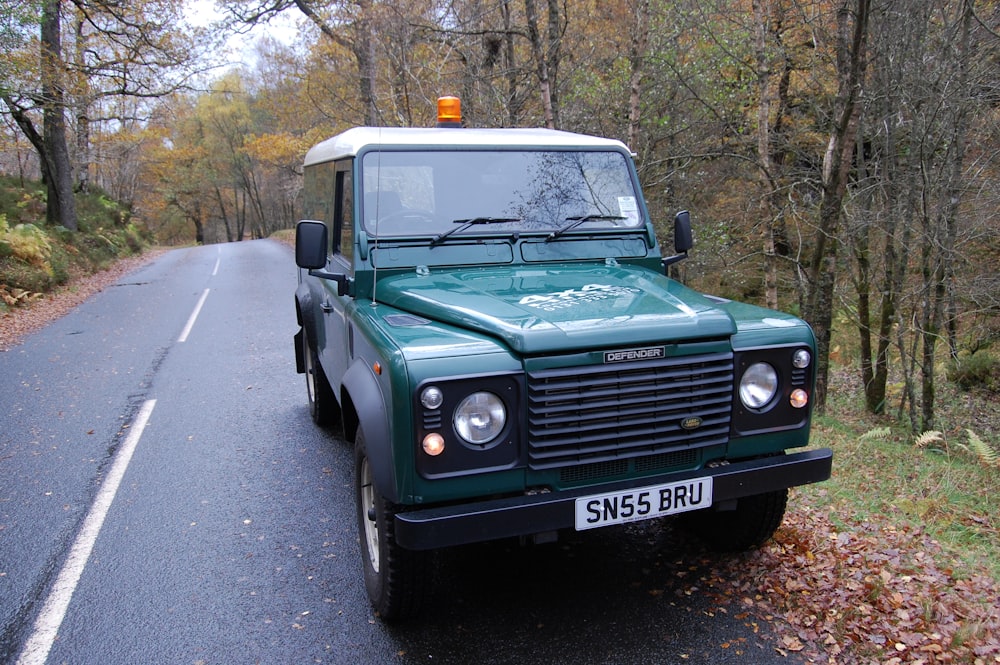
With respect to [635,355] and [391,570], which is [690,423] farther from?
[391,570]

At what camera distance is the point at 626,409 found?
2.93 meters

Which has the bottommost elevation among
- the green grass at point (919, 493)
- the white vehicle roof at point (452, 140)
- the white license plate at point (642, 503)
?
the green grass at point (919, 493)

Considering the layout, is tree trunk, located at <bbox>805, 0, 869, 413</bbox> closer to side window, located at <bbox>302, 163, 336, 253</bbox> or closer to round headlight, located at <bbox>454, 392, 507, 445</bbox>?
side window, located at <bbox>302, 163, 336, 253</bbox>

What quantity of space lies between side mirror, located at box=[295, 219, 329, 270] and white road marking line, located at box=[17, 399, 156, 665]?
2.05 m

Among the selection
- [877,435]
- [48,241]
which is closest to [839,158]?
[877,435]

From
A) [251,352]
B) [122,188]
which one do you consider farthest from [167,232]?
[251,352]

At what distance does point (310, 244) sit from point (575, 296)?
1457mm

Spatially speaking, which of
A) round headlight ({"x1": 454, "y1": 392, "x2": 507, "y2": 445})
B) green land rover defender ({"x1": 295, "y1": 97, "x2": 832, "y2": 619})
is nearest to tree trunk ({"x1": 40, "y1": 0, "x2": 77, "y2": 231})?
green land rover defender ({"x1": 295, "y1": 97, "x2": 832, "y2": 619})

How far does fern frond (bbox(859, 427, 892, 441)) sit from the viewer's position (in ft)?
23.7

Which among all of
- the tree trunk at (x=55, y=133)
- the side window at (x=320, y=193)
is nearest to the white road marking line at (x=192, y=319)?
the tree trunk at (x=55, y=133)

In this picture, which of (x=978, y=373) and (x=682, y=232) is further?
(x=978, y=373)

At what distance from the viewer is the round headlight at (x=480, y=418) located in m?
2.76

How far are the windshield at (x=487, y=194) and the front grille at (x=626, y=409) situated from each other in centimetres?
151

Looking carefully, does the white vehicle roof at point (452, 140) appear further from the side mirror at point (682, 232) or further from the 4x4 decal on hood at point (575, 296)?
the 4x4 decal on hood at point (575, 296)
